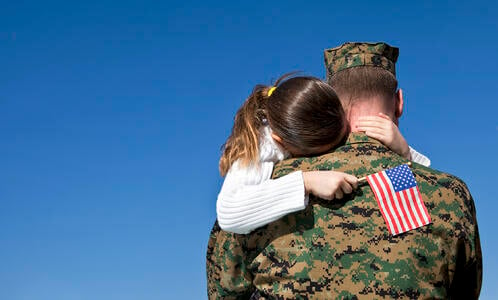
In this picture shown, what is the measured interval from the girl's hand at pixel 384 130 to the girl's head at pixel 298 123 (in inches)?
7.7

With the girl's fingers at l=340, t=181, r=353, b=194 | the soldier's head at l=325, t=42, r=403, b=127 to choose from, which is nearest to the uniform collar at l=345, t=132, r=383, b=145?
the soldier's head at l=325, t=42, r=403, b=127

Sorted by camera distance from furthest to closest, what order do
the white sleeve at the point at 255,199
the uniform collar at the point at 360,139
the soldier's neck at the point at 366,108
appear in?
the soldier's neck at the point at 366,108, the uniform collar at the point at 360,139, the white sleeve at the point at 255,199

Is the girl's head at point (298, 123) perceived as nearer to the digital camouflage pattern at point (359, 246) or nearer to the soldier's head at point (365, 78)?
the digital camouflage pattern at point (359, 246)

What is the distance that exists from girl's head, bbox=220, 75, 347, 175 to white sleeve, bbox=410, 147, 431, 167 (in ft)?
3.00

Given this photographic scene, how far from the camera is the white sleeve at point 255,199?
5.82 meters

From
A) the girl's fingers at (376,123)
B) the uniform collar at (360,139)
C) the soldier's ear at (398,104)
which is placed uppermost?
the soldier's ear at (398,104)

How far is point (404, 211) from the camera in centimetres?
584

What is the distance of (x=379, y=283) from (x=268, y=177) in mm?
1252

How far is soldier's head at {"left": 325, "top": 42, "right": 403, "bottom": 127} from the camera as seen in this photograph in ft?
21.3

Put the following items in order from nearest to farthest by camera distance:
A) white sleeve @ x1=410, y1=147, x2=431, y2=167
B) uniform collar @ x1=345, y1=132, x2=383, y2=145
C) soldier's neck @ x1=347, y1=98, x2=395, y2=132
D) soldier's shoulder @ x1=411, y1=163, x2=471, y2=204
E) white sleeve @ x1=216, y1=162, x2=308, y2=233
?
white sleeve @ x1=216, y1=162, x2=308, y2=233 < soldier's shoulder @ x1=411, y1=163, x2=471, y2=204 < uniform collar @ x1=345, y1=132, x2=383, y2=145 < soldier's neck @ x1=347, y1=98, x2=395, y2=132 < white sleeve @ x1=410, y1=147, x2=431, y2=167

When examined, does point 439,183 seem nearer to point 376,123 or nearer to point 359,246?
point 376,123

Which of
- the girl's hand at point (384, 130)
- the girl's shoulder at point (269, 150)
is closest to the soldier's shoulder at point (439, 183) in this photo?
the girl's hand at point (384, 130)

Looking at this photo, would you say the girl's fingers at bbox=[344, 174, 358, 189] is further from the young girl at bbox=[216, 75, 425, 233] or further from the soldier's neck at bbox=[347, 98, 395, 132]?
the soldier's neck at bbox=[347, 98, 395, 132]

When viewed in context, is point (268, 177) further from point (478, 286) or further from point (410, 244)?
point (478, 286)
